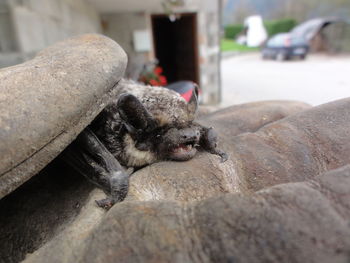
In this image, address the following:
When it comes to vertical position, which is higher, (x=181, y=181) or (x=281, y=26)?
(x=181, y=181)

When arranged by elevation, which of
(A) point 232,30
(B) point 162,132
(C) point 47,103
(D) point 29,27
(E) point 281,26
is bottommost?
(A) point 232,30

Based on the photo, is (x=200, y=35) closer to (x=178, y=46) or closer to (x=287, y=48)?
(x=178, y=46)

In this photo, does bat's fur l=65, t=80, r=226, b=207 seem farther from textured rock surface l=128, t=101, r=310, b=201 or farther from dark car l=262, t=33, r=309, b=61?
dark car l=262, t=33, r=309, b=61

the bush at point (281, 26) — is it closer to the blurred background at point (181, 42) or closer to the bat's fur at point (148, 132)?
the blurred background at point (181, 42)

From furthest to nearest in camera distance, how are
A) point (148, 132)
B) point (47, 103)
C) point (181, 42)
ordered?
point (181, 42) < point (148, 132) < point (47, 103)

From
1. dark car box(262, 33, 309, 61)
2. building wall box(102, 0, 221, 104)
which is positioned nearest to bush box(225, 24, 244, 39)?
dark car box(262, 33, 309, 61)

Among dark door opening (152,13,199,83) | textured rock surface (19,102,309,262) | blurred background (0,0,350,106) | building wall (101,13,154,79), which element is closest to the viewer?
textured rock surface (19,102,309,262)

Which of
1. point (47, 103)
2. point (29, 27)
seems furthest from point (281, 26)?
point (47, 103)
